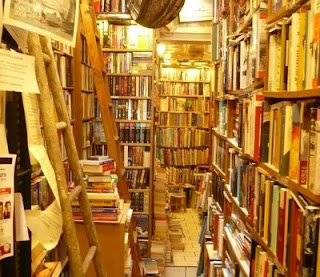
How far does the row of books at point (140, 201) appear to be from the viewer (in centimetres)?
437

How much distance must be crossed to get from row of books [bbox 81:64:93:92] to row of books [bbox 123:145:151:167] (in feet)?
2.55

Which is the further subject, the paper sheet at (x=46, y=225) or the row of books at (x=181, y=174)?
the row of books at (x=181, y=174)

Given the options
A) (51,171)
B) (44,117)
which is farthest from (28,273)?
(44,117)

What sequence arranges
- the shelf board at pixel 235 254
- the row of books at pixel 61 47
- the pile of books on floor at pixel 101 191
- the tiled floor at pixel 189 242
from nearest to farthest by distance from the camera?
1. the shelf board at pixel 235 254
2. the pile of books on floor at pixel 101 191
3. the row of books at pixel 61 47
4. the tiled floor at pixel 189 242

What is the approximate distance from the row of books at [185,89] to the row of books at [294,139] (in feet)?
16.8

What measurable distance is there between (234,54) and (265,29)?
0.82m

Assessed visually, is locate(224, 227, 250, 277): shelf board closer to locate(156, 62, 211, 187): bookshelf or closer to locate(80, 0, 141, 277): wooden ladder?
locate(80, 0, 141, 277): wooden ladder

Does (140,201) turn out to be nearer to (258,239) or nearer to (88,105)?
(88,105)

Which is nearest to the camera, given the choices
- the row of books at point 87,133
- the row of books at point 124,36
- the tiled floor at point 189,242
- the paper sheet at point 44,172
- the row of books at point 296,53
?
the paper sheet at point 44,172

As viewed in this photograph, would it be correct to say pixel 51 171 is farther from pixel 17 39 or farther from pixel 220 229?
pixel 220 229

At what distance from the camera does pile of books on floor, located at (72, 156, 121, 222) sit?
231cm

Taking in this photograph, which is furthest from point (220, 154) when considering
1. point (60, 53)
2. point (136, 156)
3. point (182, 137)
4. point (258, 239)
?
point (182, 137)

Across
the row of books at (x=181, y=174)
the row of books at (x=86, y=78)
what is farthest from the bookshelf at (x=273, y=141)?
the row of books at (x=181, y=174)

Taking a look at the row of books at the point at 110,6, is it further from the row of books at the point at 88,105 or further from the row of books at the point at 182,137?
the row of books at the point at 182,137
